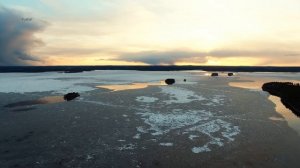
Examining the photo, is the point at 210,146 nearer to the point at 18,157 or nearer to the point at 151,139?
the point at 151,139

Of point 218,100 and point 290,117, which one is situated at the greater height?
point 218,100

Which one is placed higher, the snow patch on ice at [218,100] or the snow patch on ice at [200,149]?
the snow patch on ice at [218,100]

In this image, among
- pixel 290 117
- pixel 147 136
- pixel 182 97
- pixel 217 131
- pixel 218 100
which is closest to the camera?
pixel 147 136

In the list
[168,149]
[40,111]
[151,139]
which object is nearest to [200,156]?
[168,149]

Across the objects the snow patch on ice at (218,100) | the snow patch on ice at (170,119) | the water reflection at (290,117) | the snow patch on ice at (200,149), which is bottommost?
the snow patch on ice at (200,149)

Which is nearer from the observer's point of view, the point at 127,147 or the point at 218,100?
the point at 127,147

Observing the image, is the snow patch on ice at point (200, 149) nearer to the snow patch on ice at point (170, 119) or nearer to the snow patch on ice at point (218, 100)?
the snow patch on ice at point (170, 119)

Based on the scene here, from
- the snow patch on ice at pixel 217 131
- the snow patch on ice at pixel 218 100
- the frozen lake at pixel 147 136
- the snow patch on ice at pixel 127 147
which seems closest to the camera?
the frozen lake at pixel 147 136

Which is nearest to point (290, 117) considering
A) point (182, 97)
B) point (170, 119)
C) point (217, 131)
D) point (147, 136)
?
point (217, 131)

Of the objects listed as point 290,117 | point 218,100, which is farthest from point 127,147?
point 218,100

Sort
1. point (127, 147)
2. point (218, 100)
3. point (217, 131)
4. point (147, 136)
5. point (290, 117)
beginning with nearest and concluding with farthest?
point (127, 147) < point (147, 136) < point (217, 131) < point (290, 117) < point (218, 100)

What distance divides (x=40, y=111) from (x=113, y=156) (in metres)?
11.1

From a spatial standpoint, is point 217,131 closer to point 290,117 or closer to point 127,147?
point 127,147

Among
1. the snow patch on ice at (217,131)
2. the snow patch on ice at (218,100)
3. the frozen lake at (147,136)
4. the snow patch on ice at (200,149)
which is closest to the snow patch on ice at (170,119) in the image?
the frozen lake at (147,136)
